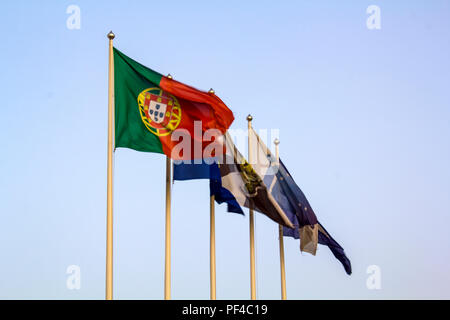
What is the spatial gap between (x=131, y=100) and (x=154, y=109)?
0.76m

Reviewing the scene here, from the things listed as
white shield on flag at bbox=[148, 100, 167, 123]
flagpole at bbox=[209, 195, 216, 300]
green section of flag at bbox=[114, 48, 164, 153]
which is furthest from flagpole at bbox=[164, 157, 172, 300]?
flagpole at bbox=[209, 195, 216, 300]

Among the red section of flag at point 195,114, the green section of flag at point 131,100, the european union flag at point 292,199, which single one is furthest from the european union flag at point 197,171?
the european union flag at point 292,199

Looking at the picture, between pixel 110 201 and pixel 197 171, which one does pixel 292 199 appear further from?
pixel 110 201

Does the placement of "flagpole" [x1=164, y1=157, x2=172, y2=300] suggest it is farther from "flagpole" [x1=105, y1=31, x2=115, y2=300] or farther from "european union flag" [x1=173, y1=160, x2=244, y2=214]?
"flagpole" [x1=105, y1=31, x2=115, y2=300]

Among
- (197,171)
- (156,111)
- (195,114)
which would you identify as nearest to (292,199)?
(197,171)

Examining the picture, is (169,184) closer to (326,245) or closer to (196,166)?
(196,166)

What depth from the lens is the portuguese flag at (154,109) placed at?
22.6 meters

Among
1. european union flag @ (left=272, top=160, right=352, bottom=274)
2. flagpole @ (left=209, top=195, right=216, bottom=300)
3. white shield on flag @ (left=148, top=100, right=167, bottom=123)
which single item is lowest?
flagpole @ (left=209, top=195, right=216, bottom=300)

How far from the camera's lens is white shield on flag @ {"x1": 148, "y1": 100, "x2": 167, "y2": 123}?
23.1m

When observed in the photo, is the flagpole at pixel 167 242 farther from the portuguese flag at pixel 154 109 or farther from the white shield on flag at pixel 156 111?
the white shield on flag at pixel 156 111

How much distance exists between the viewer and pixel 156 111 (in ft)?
76.2

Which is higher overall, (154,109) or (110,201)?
(154,109)
